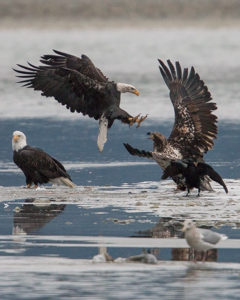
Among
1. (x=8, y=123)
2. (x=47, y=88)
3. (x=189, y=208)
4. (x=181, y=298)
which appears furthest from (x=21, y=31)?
(x=181, y=298)

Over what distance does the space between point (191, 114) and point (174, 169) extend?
128 cm

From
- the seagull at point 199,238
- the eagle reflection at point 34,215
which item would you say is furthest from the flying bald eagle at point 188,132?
the seagull at point 199,238

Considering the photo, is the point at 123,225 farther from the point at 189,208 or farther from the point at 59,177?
the point at 59,177

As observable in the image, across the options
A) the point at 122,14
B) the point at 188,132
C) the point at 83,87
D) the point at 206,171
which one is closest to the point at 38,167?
the point at 83,87

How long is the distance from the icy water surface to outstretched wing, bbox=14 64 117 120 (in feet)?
2.80

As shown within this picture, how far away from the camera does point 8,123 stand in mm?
20062

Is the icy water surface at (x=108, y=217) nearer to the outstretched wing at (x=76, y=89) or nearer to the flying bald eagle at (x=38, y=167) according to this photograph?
the flying bald eagle at (x=38, y=167)

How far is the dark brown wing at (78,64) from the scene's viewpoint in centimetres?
1336

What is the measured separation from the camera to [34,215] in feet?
32.3

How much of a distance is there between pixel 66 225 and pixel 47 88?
4526mm

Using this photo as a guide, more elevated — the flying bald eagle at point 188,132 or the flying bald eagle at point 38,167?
the flying bald eagle at point 188,132

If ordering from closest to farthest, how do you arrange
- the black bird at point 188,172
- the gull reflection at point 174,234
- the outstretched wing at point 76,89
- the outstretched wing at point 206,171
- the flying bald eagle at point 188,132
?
the gull reflection at point 174,234 < the outstretched wing at point 206,171 < the black bird at point 188,172 < the flying bald eagle at point 188,132 < the outstretched wing at point 76,89

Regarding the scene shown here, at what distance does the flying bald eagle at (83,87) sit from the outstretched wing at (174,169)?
5.62ft

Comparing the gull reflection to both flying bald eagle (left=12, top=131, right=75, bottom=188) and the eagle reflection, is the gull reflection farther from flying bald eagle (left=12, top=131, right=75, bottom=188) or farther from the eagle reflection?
flying bald eagle (left=12, top=131, right=75, bottom=188)
